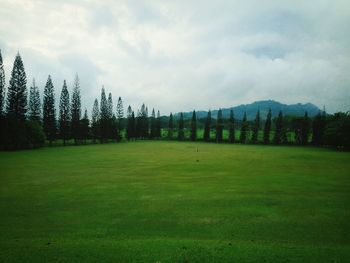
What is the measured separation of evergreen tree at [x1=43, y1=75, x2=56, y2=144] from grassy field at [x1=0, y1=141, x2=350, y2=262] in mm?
65117

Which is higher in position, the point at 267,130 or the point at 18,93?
the point at 18,93

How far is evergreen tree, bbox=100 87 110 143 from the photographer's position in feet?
374

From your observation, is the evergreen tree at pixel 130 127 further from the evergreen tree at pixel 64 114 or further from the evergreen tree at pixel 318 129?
the evergreen tree at pixel 318 129

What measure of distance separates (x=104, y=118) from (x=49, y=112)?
27.4 metres

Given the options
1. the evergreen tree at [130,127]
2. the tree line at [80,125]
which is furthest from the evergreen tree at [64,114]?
the evergreen tree at [130,127]

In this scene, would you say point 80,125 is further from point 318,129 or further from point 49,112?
point 318,129

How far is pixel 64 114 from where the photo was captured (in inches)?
3878

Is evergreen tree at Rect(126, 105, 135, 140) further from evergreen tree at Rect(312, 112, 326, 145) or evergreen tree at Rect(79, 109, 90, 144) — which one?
evergreen tree at Rect(312, 112, 326, 145)

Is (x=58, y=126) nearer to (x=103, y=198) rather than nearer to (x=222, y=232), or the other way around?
(x=103, y=198)

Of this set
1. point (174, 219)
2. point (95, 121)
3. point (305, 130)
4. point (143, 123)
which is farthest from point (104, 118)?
point (174, 219)

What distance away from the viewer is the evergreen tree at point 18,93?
77.7m

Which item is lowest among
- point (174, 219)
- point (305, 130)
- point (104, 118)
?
point (174, 219)

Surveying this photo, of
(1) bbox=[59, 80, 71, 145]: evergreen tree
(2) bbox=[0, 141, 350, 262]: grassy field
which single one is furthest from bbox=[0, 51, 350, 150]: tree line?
(2) bbox=[0, 141, 350, 262]: grassy field

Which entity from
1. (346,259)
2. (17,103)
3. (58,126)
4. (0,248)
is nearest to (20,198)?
(0,248)
